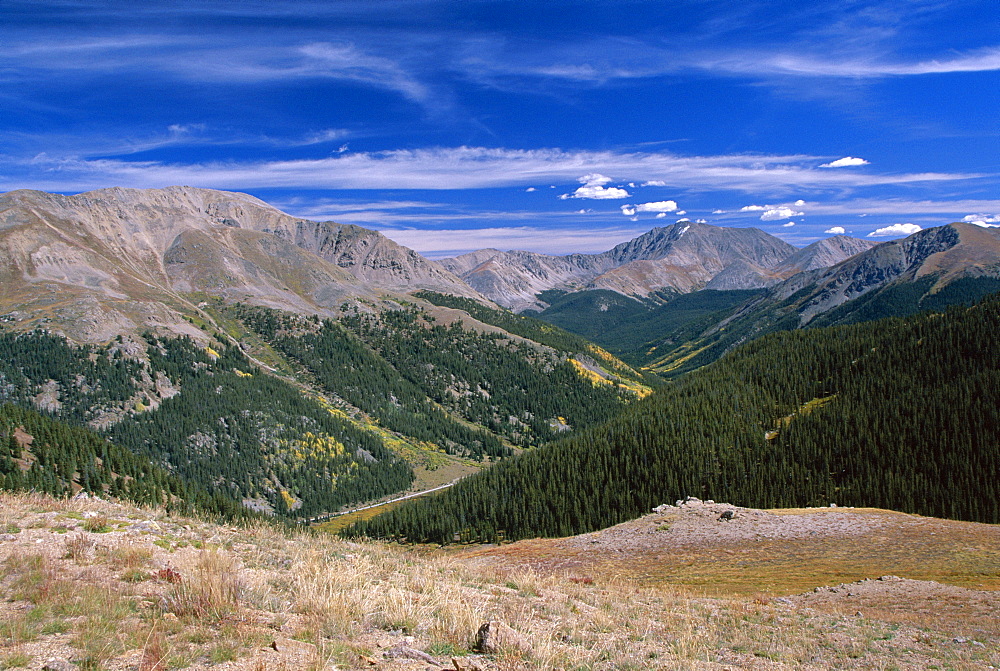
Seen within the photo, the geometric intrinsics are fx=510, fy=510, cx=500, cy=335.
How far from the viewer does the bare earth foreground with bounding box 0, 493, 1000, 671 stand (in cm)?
883

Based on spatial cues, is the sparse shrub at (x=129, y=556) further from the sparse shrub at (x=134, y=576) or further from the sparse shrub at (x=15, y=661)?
the sparse shrub at (x=15, y=661)

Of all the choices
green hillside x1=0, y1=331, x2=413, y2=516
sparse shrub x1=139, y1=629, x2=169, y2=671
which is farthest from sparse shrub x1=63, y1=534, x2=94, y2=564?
green hillside x1=0, y1=331, x2=413, y2=516

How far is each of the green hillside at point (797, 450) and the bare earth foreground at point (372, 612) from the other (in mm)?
52544

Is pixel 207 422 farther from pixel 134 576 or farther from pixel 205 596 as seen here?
pixel 205 596

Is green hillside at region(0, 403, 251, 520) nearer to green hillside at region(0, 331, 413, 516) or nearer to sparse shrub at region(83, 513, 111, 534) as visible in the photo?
green hillside at region(0, 331, 413, 516)

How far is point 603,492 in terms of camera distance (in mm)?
86000

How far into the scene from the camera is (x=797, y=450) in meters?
85.9

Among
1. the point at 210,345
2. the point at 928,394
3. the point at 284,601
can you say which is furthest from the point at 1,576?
the point at 210,345

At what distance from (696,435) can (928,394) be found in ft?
131

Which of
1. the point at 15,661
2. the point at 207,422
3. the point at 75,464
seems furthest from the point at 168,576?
the point at 207,422

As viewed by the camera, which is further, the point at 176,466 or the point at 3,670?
the point at 176,466

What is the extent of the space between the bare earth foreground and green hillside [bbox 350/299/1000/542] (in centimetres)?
5254

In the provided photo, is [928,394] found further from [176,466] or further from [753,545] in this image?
[176,466]

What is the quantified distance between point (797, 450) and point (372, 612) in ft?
303
